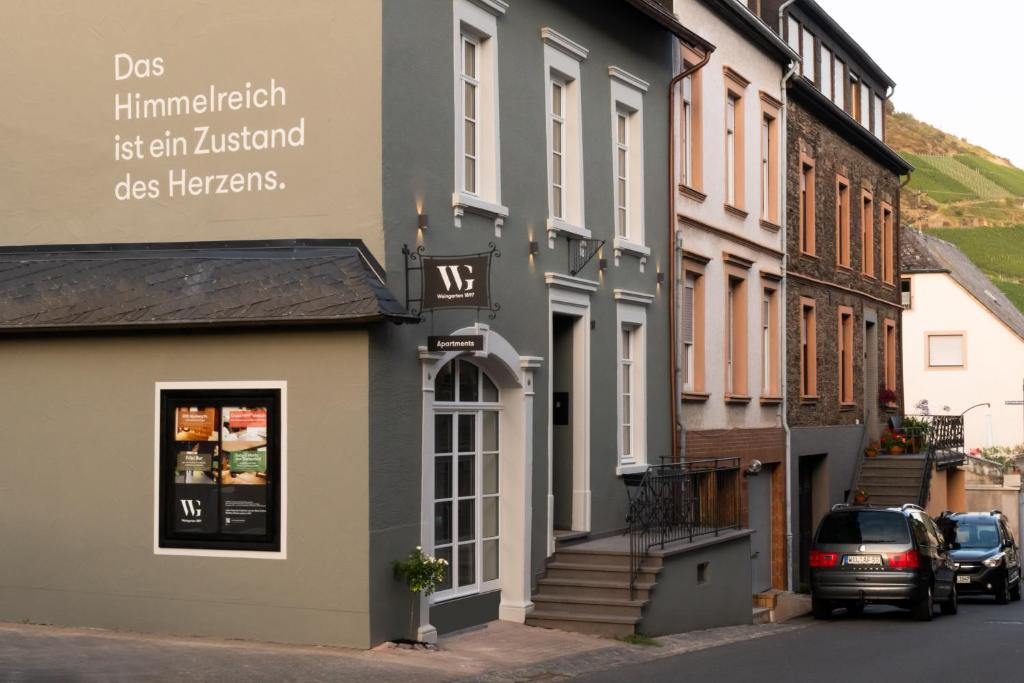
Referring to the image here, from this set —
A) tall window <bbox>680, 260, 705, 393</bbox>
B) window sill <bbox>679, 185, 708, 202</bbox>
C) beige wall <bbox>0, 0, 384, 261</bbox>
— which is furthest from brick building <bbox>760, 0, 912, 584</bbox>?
beige wall <bbox>0, 0, 384, 261</bbox>

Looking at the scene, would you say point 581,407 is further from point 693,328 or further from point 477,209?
point 693,328

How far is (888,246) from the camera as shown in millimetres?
40344

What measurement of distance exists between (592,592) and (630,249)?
538 centimetres

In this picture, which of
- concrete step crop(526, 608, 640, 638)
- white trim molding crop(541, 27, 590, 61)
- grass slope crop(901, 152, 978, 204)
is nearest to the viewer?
concrete step crop(526, 608, 640, 638)

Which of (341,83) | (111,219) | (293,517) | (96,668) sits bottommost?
(96,668)

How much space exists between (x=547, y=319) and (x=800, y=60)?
14335 millimetres

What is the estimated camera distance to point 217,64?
14820mm

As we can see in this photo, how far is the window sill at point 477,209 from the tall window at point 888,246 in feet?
81.5

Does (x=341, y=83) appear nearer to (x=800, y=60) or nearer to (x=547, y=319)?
(x=547, y=319)

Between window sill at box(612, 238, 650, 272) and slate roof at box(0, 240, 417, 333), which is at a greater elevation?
window sill at box(612, 238, 650, 272)

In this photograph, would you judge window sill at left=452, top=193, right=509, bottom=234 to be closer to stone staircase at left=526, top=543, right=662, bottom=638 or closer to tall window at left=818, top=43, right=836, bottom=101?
stone staircase at left=526, top=543, right=662, bottom=638

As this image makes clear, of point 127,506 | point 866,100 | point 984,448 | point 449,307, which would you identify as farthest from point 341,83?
point 984,448

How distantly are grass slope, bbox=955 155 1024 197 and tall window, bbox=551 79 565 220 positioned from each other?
131 meters

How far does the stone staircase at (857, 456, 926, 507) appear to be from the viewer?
35.2m
